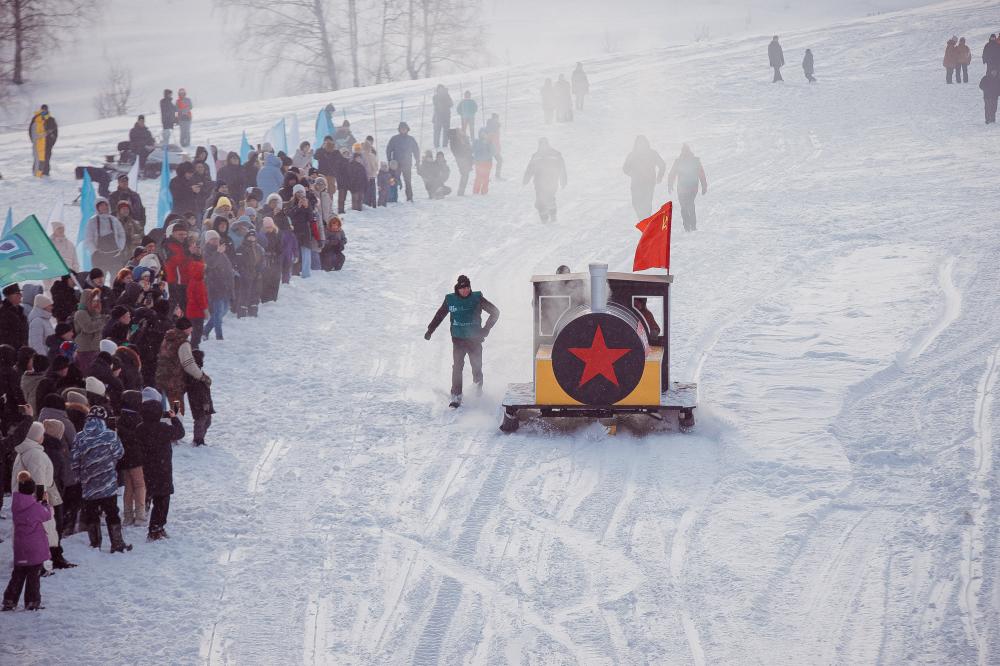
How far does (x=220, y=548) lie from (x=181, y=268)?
18.1 ft

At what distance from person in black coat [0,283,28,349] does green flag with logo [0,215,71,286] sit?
0.20 m

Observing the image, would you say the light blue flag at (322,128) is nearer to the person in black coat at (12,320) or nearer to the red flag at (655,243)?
the person in black coat at (12,320)

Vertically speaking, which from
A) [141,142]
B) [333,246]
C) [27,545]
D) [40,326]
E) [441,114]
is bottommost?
[27,545]

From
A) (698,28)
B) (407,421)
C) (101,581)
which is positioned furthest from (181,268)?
(698,28)

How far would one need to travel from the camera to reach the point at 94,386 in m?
10.7

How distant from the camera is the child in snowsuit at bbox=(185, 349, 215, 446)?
12.3 meters

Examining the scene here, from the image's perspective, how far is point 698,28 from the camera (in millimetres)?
90125

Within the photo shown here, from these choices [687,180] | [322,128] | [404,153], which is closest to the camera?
[687,180]

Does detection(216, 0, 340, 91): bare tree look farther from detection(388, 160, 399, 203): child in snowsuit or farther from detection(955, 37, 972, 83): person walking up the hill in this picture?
detection(955, 37, 972, 83): person walking up the hill

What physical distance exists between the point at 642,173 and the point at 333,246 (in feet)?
20.7

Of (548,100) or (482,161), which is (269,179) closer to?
(482,161)

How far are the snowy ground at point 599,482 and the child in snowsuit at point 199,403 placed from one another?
312 millimetres

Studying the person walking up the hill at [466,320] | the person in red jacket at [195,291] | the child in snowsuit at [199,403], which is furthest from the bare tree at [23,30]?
the child in snowsuit at [199,403]

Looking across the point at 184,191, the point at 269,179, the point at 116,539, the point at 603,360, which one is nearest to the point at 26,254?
the point at 116,539
